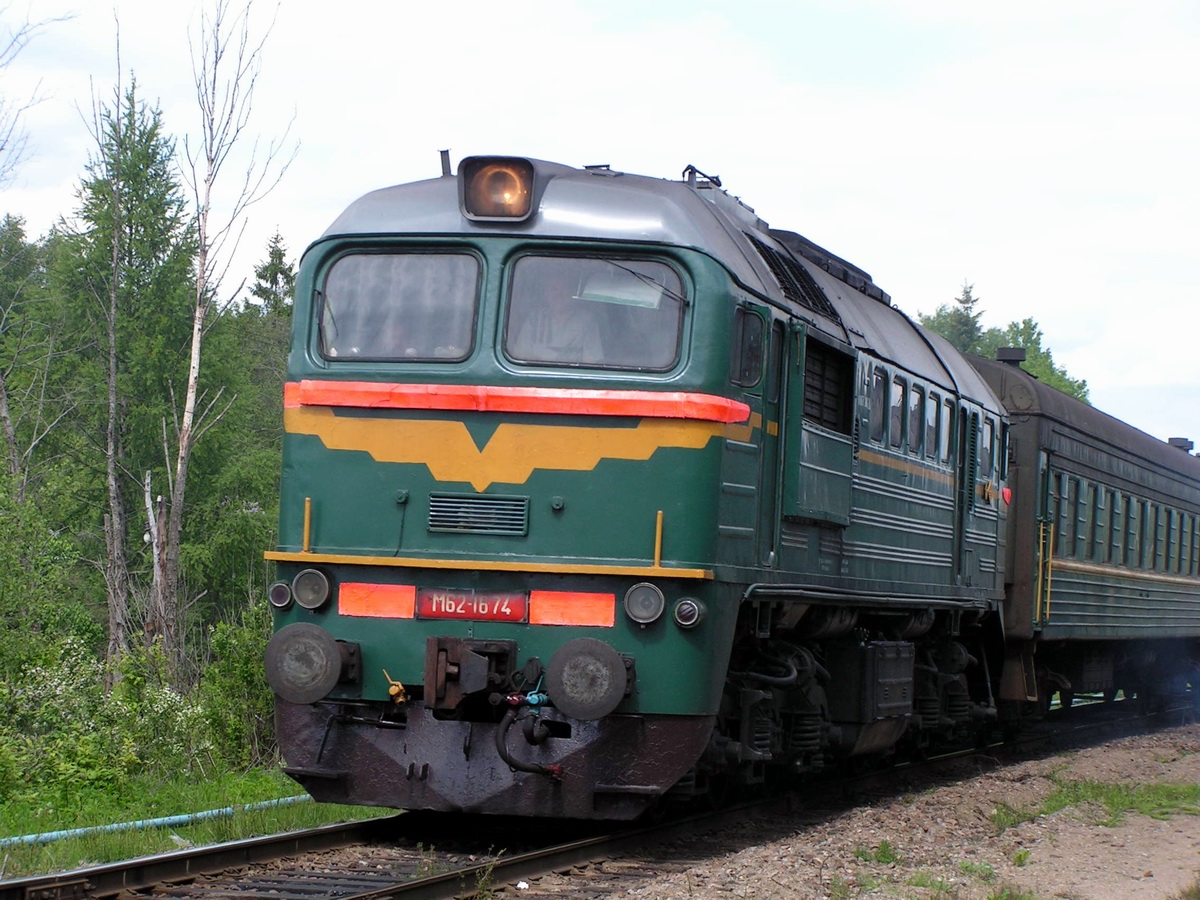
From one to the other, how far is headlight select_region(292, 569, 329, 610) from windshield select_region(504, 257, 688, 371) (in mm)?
1465

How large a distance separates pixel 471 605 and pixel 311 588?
826mm

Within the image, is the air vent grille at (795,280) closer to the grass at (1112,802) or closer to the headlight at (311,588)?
the headlight at (311,588)

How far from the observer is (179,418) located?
1394 inches

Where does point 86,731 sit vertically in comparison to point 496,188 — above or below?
below

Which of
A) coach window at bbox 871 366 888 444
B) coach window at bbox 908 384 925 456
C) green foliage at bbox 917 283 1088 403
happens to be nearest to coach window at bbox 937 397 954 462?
coach window at bbox 908 384 925 456

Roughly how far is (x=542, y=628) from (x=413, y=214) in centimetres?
224

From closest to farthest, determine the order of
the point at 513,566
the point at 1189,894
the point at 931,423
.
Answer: the point at 1189,894 < the point at 513,566 < the point at 931,423

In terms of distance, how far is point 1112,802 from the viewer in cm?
1059

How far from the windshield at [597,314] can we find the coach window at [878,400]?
2.80 metres

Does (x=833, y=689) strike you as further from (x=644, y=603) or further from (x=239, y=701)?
(x=239, y=701)

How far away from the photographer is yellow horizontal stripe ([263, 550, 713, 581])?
7.50 metres

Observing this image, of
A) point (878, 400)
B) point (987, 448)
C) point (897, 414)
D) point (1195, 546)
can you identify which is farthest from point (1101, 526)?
point (878, 400)

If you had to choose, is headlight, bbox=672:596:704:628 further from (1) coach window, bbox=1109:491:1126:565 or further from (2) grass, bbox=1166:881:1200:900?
(1) coach window, bbox=1109:491:1126:565

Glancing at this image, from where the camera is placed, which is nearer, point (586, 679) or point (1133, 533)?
point (586, 679)
